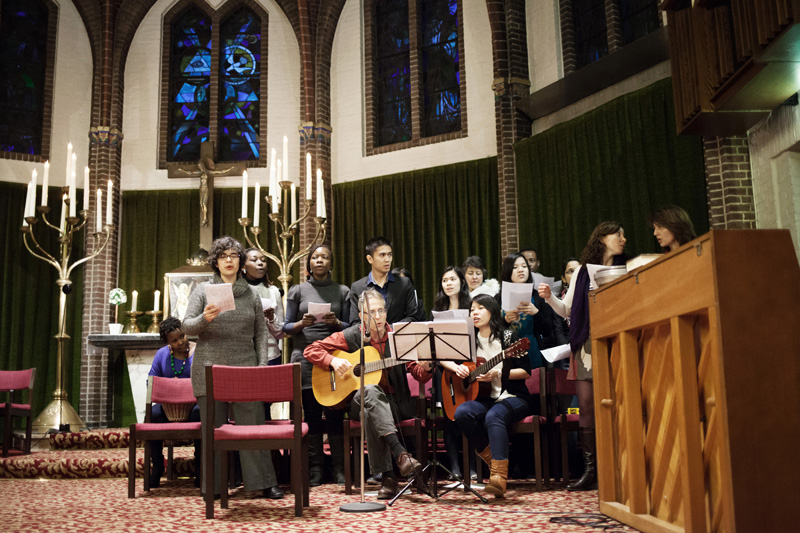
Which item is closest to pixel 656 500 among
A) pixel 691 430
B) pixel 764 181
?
pixel 691 430

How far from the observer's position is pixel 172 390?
5402 mm

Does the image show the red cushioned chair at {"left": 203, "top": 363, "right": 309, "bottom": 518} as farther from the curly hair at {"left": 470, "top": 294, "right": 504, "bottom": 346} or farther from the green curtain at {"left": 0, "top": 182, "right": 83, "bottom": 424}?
the green curtain at {"left": 0, "top": 182, "right": 83, "bottom": 424}

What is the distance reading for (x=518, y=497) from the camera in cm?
460

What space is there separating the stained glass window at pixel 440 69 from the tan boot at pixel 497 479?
7.30 m

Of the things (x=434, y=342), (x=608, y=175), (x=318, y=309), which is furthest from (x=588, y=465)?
(x=608, y=175)

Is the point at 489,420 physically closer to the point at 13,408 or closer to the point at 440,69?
the point at 13,408

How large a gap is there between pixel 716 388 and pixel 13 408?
23.5 feet

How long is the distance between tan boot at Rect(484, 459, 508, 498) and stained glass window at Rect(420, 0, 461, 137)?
7.30 metres

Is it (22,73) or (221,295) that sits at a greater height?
(22,73)

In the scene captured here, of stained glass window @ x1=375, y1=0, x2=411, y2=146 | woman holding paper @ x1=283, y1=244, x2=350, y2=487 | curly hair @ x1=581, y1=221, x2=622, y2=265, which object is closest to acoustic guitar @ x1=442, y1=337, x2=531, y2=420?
curly hair @ x1=581, y1=221, x2=622, y2=265

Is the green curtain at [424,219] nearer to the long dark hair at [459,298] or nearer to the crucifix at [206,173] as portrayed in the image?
the crucifix at [206,173]

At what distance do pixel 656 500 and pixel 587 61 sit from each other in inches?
306

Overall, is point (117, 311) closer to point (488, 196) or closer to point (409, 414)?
point (488, 196)

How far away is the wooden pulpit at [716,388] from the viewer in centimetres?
243
